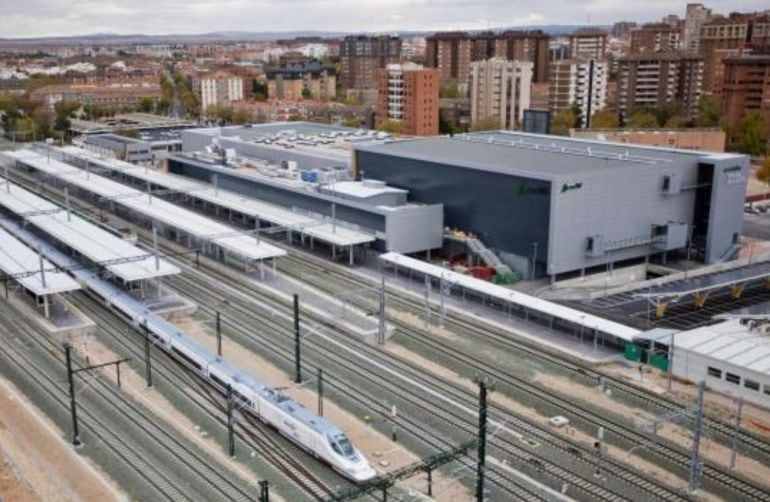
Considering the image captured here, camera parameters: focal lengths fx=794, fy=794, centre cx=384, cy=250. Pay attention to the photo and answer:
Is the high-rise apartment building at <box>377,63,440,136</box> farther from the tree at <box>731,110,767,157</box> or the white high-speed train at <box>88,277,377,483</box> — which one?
the white high-speed train at <box>88,277,377,483</box>

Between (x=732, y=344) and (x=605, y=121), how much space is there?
5392 cm

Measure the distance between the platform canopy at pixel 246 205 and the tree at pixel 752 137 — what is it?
136 ft

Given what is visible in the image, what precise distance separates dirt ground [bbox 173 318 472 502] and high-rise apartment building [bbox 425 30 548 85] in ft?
295

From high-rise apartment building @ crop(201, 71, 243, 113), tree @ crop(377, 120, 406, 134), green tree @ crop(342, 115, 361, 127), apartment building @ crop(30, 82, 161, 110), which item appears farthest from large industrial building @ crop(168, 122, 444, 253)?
apartment building @ crop(30, 82, 161, 110)

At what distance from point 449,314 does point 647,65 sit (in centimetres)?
Answer: 6092

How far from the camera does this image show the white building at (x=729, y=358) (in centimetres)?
1952

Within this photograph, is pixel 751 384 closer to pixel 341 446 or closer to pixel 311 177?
pixel 341 446

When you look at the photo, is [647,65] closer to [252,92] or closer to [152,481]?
[252,92]

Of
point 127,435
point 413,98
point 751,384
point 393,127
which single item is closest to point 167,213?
point 127,435

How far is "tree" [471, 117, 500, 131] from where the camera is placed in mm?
70450

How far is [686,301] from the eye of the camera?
2739 centimetres

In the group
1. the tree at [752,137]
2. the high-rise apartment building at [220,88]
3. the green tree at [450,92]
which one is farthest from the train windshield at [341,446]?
the high-rise apartment building at [220,88]

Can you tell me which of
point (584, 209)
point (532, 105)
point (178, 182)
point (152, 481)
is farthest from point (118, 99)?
point (152, 481)

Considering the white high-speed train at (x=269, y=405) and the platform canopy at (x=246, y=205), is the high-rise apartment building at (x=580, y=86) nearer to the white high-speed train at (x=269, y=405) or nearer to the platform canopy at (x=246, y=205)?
the platform canopy at (x=246, y=205)
